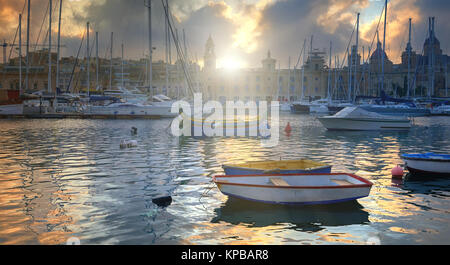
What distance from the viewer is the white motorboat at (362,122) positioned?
4103 cm

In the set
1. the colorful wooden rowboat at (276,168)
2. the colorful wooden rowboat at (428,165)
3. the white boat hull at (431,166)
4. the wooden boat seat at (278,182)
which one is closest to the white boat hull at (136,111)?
the colorful wooden rowboat at (428,165)

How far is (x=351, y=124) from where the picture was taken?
41.1 m

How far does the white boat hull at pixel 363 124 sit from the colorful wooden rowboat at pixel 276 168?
27.0 m

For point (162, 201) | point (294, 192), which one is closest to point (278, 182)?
point (294, 192)

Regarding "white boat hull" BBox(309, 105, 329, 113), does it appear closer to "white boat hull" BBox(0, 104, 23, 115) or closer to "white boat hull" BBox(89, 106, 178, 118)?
"white boat hull" BBox(89, 106, 178, 118)

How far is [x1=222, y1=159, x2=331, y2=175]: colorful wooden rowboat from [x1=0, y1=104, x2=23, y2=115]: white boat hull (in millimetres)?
54030

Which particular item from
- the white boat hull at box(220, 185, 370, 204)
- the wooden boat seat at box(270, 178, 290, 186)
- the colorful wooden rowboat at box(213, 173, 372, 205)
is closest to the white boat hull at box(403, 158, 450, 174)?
the colorful wooden rowboat at box(213, 173, 372, 205)

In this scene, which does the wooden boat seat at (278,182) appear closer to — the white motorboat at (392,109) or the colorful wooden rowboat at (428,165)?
the colorful wooden rowboat at (428,165)

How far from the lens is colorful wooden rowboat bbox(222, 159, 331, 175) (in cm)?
1418

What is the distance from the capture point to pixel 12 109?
61.2 m

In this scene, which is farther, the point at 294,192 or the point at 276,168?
the point at 276,168

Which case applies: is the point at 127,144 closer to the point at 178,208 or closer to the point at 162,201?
the point at 162,201

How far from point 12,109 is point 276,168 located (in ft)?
185
